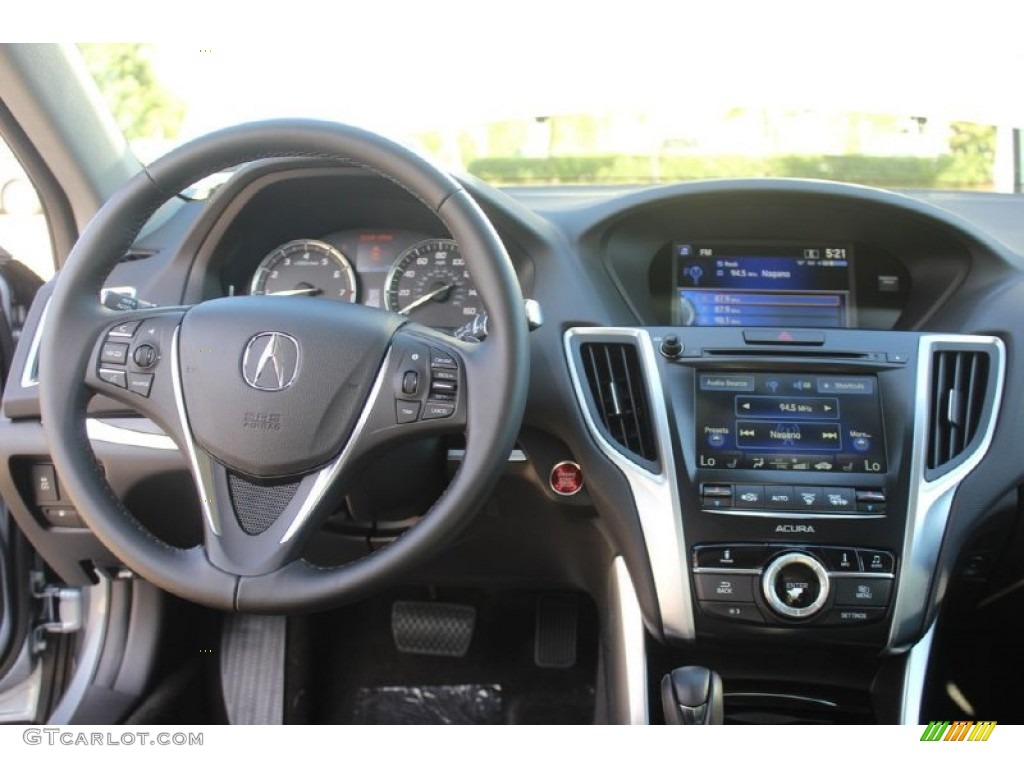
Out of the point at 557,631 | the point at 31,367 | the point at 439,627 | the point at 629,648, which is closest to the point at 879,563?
the point at 629,648

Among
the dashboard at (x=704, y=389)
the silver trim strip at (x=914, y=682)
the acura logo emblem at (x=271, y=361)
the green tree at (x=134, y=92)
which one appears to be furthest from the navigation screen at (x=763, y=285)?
the green tree at (x=134, y=92)

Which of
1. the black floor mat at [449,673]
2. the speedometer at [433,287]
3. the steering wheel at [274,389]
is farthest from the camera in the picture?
the black floor mat at [449,673]

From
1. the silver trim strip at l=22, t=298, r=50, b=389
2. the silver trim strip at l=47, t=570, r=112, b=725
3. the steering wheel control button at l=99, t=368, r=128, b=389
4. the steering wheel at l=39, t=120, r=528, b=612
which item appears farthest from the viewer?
the silver trim strip at l=47, t=570, r=112, b=725

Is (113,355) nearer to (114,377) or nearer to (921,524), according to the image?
(114,377)

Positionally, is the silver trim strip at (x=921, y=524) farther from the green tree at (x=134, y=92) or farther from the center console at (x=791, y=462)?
the green tree at (x=134, y=92)

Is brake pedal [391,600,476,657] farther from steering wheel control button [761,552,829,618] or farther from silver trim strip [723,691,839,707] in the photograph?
steering wheel control button [761,552,829,618]

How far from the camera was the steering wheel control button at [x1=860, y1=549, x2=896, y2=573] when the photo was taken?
1.59 m

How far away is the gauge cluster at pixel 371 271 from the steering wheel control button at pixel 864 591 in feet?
2.77

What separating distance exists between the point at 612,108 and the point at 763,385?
72cm

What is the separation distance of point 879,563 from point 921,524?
10 cm

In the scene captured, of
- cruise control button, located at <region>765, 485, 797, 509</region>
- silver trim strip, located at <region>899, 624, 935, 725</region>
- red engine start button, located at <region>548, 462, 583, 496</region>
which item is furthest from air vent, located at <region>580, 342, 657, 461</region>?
silver trim strip, located at <region>899, 624, 935, 725</region>

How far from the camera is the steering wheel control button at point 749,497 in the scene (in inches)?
63.4

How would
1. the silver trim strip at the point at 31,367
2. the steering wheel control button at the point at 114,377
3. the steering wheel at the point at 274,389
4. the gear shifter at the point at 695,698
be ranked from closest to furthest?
the steering wheel at the point at 274,389 → the steering wheel control button at the point at 114,377 → the gear shifter at the point at 695,698 → the silver trim strip at the point at 31,367

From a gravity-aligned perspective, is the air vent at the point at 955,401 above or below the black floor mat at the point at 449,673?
above
